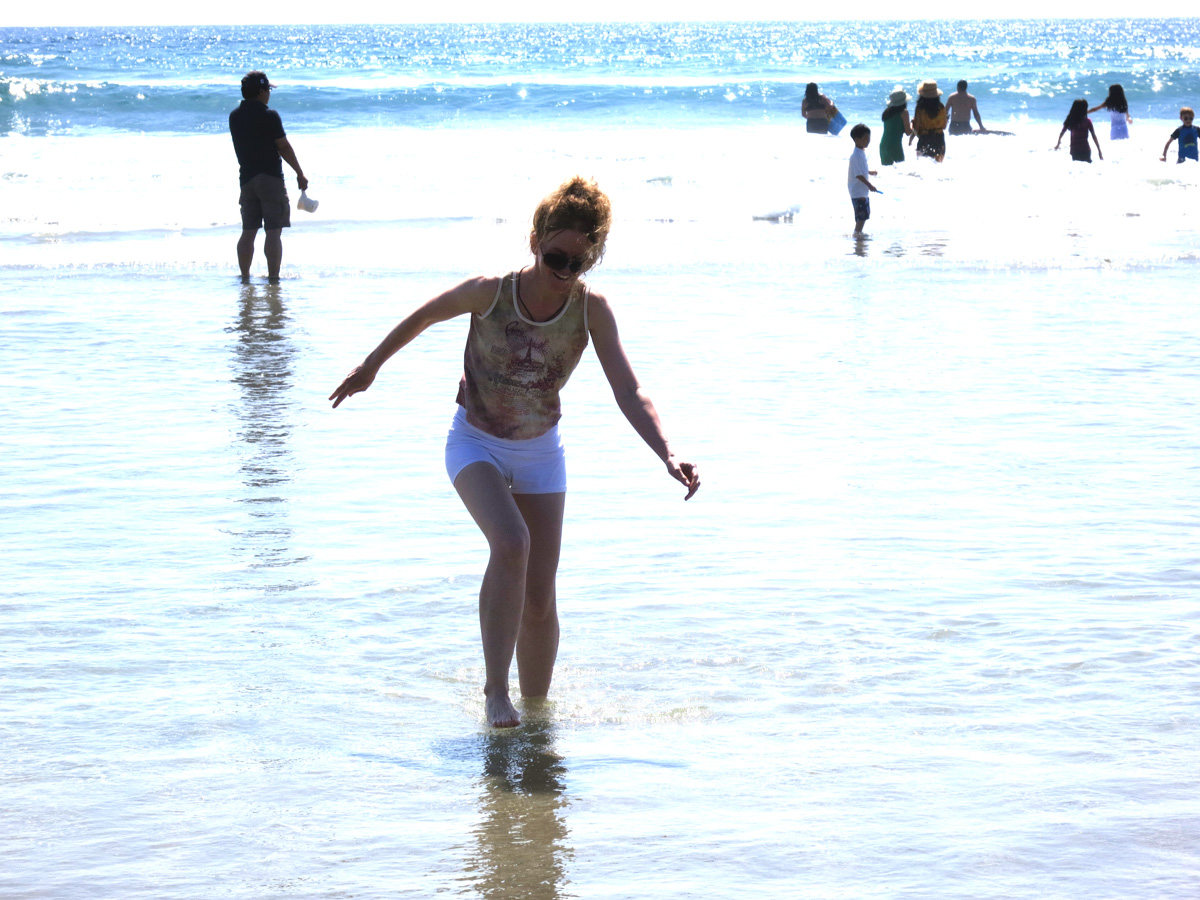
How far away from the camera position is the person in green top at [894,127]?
21.7 m

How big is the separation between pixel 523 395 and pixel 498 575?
1.64 ft

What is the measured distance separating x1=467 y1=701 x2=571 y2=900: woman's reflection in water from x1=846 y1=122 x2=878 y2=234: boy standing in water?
43.0ft

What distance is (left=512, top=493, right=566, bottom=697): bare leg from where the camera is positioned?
422 centimetres

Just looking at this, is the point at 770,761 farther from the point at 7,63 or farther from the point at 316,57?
the point at 316,57

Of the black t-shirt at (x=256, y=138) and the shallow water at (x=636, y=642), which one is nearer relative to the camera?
the shallow water at (x=636, y=642)

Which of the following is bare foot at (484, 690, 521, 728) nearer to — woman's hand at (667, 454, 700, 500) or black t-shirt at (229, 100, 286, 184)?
woman's hand at (667, 454, 700, 500)

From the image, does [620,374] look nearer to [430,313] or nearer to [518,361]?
[518,361]

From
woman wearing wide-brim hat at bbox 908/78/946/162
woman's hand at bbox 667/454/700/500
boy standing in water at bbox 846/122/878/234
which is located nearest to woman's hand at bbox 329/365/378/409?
woman's hand at bbox 667/454/700/500

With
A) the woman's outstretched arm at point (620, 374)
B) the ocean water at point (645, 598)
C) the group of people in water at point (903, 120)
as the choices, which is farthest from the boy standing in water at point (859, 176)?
Answer: the woman's outstretched arm at point (620, 374)

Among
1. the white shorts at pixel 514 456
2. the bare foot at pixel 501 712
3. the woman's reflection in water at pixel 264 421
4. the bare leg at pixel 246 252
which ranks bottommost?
the woman's reflection in water at pixel 264 421

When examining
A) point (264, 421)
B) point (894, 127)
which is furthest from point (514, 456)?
point (894, 127)

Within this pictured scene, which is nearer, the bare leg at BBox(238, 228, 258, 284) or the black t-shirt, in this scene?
the black t-shirt

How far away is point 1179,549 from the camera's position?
575 centimetres

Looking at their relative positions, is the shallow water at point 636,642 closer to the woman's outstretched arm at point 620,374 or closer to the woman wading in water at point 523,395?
the woman wading in water at point 523,395
